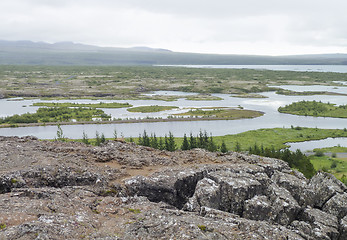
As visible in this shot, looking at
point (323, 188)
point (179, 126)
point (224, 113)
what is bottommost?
point (179, 126)

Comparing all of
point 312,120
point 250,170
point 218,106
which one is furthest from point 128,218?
point 218,106

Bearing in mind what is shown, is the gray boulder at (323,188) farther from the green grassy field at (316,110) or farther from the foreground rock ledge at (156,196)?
the green grassy field at (316,110)

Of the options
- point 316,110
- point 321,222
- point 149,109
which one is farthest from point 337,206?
point 316,110

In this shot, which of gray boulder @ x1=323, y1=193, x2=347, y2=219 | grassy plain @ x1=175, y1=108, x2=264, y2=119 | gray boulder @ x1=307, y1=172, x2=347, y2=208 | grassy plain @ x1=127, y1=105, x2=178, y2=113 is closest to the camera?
gray boulder @ x1=323, y1=193, x2=347, y2=219

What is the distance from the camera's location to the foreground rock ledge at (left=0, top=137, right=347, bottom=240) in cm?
1522

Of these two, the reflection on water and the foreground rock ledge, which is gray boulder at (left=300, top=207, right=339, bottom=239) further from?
the reflection on water

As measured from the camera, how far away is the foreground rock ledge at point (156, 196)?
15.2m

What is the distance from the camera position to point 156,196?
850 inches

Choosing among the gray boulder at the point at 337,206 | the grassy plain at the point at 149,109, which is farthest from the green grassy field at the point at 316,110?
the gray boulder at the point at 337,206

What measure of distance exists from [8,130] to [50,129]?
1240cm

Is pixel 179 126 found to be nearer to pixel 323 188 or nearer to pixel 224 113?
pixel 224 113

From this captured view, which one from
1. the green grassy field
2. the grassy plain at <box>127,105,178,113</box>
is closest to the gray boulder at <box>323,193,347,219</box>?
the green grassy field

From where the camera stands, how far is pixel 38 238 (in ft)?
44.2

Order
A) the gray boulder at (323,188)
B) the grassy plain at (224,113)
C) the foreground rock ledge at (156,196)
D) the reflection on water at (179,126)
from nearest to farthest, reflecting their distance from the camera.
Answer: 1. the foreground rock ledge at (156,196)
2. the gray boulder at (323,188)
3. the reflection on water at (179,126)
4. the grassy plain at (224,113)
